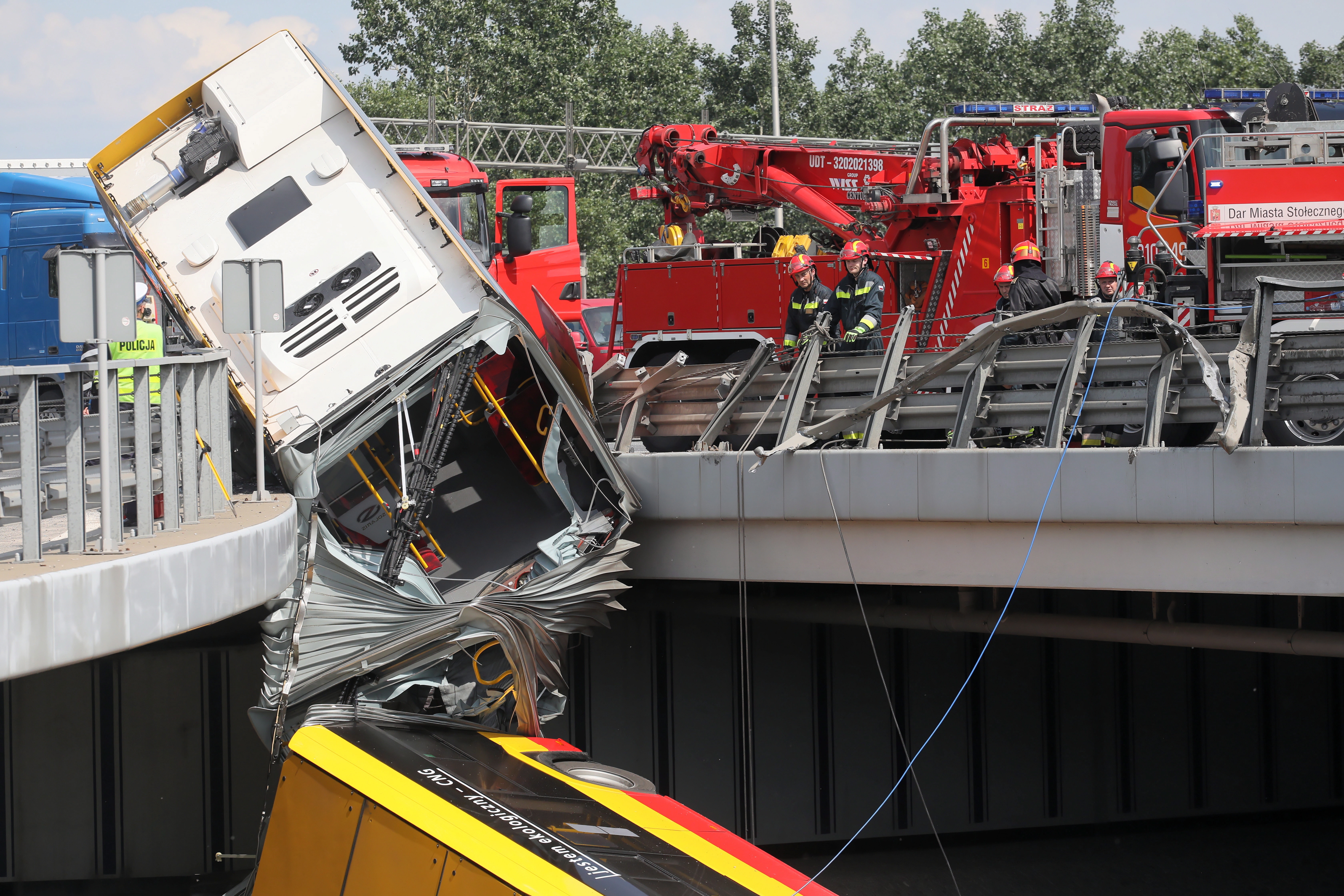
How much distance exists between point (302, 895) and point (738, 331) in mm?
8464

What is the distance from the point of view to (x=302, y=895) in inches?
237

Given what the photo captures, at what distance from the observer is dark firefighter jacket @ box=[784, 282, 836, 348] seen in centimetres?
1062

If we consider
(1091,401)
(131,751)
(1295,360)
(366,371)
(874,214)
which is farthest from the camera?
Answer: (874,214)

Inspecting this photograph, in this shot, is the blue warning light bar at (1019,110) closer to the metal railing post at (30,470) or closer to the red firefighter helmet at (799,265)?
the red firefighter helmet at (799,265)

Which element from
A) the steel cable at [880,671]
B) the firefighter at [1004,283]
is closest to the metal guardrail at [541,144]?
the firefighter at [1004,283]

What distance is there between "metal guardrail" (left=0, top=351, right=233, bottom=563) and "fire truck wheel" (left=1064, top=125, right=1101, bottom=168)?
8133 millimetres

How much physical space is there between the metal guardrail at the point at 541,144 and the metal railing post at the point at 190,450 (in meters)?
18.1

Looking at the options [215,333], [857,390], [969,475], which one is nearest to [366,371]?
[215,333]

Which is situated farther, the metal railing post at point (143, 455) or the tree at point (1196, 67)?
the tree at point (1196, 67)

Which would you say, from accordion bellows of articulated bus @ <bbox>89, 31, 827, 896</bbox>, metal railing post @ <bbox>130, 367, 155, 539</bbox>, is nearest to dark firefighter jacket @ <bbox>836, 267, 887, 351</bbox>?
accordion bellows of articulated bus @ <bbox>89, 31, 827, 896</bbox>

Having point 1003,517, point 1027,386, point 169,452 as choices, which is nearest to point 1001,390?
point 1027,386

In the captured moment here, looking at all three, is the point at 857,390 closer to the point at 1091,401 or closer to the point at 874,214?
the point at 1091,401

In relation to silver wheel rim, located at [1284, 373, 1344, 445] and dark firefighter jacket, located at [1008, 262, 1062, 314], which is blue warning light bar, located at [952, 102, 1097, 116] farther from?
silver wheel rim, located at [1284, 373, 1344, 445]

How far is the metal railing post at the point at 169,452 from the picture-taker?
5902 millimetres
